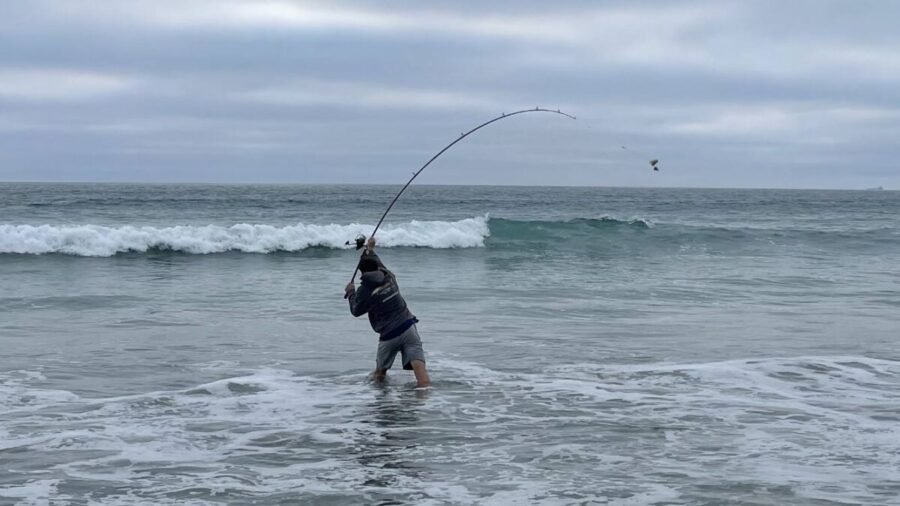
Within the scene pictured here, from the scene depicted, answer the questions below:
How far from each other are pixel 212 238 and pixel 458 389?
56.3 feet

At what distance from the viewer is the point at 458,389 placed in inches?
334

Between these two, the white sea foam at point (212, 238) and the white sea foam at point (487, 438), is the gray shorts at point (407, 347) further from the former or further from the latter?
the white sea foam at point (212, 238)

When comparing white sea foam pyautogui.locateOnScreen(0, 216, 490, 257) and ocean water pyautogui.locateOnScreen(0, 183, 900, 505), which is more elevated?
white sea foam pyautogui.locateOnScreen(0, 216, 490, 257)

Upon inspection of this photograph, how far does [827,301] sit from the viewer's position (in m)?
15.4

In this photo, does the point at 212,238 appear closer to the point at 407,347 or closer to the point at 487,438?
the point at 407,347

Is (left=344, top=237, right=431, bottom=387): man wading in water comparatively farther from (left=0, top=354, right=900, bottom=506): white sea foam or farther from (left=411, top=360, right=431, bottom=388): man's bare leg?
(left=0, top=354, right=900, bottom=506): white sea foam

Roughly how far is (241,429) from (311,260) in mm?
15906

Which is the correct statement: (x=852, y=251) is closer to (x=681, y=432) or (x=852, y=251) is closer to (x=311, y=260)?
(x=311, y=260)

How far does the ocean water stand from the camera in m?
5.74

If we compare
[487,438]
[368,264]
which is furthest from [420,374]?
[487,438]

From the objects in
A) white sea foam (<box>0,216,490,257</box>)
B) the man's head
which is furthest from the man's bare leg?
white sea foam (<box>0,216,490,257</box>)

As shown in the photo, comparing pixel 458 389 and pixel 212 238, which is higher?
pixel 212 238

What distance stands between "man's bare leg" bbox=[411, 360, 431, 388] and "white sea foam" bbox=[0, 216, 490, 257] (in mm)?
15923

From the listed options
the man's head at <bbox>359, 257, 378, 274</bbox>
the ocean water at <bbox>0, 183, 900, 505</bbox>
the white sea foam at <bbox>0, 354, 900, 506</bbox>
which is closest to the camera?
the white sea foam at <bbox>0, 354, 900, 506</bbox>
